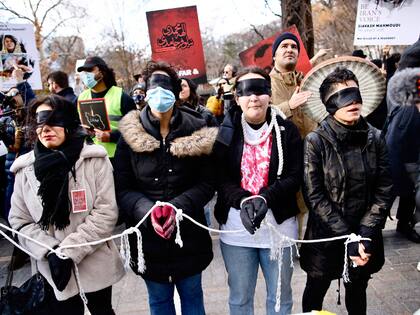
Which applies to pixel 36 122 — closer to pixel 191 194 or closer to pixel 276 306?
pixel 191 194

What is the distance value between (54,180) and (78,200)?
0.20 meters

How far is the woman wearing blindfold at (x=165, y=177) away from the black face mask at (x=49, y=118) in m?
0.38

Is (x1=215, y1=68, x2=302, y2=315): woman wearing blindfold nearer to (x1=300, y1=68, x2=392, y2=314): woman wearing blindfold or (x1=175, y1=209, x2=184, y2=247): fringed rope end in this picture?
(x1=300, y1=68, x2=392, y2=314): woman wearing blindfold

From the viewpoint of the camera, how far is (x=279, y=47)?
3502 millimetres

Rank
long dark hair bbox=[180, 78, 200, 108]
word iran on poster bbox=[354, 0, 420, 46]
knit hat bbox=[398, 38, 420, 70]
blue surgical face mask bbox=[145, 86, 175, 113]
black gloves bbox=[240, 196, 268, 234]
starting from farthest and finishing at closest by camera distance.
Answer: word iran on poster bbox=[354, 0, 420, 46]
long dark hair bbox=[180, 78, 200, 108]
knit hat bbox=[398, 38, 420, 70]
blue surgical face mask bbox=[145, 86, 175, 113]
black gloves bbox=[240, 196, 268, 234]

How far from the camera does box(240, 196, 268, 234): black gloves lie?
2316 millimetres

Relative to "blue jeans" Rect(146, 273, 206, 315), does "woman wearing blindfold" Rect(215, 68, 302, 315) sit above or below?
above

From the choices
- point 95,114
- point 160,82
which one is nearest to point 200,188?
point 160,82

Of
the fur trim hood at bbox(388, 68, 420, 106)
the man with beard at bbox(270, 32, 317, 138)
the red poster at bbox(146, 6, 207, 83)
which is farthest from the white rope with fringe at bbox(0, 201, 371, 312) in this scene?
the red poster at bbox(146, 6, 207, 83)

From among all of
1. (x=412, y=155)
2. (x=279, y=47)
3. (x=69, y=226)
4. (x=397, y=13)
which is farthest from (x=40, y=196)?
(x=397, y=13)

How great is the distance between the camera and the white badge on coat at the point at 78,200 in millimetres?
2461

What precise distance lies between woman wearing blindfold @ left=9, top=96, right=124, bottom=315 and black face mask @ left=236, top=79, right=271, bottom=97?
102 centimetres

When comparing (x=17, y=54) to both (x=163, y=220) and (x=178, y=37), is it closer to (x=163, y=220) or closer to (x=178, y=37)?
(x=178, y=37)

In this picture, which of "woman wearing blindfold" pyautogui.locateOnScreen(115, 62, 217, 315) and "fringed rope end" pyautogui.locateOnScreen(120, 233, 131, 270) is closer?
"woman wearing blindfold" pyautogui.locateOnScreen(115, 62, 217, 315)
